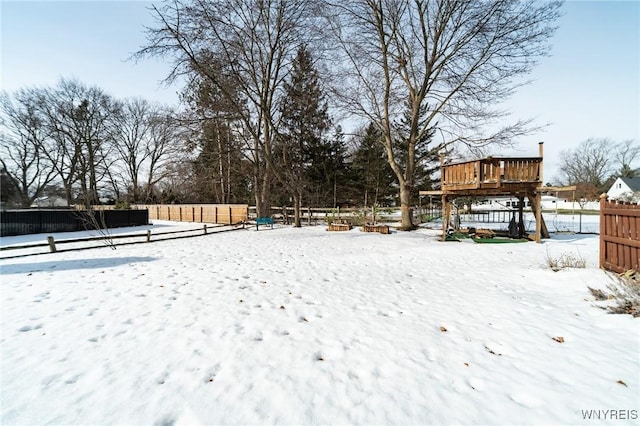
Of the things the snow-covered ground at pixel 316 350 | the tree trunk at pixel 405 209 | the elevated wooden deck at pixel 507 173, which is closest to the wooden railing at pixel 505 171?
the elevated wooden deck at pixel 507 173

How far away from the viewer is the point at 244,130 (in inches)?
752

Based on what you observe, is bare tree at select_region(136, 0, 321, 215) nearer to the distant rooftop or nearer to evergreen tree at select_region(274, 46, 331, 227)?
evergreen tree at select_region(274, 46, 331, 227)

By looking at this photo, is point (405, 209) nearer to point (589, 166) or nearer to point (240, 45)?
point (240, 45)

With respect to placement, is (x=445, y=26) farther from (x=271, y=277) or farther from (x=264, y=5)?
(x=271, y=277)

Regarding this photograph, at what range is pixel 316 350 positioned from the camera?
3004 millimetres

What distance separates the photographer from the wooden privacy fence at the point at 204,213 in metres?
22.1

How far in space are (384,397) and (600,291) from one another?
14.2 ft

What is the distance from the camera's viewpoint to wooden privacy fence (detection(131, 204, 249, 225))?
22.1m

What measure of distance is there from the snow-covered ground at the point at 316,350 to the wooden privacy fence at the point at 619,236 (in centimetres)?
62

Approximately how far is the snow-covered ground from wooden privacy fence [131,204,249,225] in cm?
1627

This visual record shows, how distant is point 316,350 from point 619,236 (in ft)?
20.8

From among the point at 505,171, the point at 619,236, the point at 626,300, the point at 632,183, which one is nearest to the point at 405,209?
the point at 505,171

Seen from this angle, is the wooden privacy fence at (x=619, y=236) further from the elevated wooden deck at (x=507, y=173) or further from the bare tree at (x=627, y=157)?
the bare tree at (x=627, y=157)

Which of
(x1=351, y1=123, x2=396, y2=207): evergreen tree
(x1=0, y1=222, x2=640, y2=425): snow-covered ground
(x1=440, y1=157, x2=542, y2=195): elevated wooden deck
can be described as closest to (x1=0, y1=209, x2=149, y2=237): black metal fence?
(x1=0, y1=222, x2=640, y2=425): snow-covered ground
